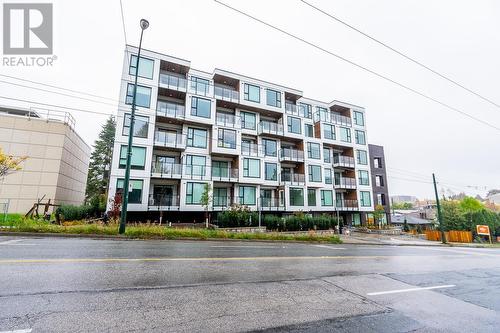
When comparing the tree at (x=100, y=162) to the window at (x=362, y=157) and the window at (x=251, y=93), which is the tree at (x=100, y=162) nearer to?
the window at (x=251, y=93)

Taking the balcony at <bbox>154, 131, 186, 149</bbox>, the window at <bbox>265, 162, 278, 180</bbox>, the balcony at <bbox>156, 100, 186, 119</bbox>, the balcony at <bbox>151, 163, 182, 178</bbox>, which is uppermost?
the balcony at <bbox>156, 100, 186, 119</bbox>

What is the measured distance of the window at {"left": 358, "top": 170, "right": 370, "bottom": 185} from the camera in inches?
1462

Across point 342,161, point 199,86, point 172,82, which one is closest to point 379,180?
point 342,161

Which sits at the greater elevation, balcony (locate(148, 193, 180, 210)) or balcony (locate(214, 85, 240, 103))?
balcony (locate(214, 85, 240, 103))

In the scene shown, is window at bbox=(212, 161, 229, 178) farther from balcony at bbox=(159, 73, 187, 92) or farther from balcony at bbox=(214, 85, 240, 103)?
balcony at bbox=(159, 73, 187, 92)

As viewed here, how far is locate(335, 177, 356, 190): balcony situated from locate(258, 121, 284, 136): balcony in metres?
12.0

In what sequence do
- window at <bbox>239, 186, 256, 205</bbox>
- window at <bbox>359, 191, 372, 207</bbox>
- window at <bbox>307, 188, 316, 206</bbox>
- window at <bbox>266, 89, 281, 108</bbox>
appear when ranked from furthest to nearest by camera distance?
window at <bbox>359, 191, 372, 207</bbox> → window at <bbox>307, 188, 316, 206</bbox> → window at <bbox>266, 89, 281, 108</bbox> → window at <bbox>239, 186, 256, 205</bbox>

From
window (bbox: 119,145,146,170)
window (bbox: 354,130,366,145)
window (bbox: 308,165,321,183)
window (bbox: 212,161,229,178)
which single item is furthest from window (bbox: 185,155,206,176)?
window (bbox: 354,130,366,145)

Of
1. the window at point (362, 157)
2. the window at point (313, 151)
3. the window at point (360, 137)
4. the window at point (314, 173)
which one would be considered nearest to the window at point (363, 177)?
the window at point (362, 157)

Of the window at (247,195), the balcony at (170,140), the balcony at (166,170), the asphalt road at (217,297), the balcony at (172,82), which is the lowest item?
the asphalt road at (217,297)

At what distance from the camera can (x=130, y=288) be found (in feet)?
15.4

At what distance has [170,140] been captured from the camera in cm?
2462

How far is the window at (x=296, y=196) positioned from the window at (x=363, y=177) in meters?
11.8

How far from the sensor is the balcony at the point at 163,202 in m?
22.8
